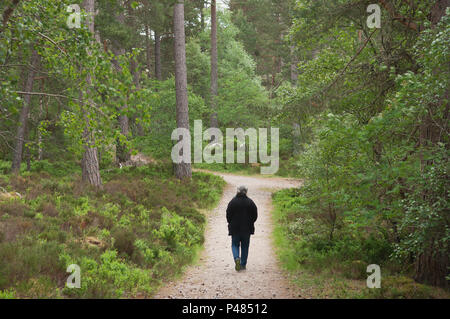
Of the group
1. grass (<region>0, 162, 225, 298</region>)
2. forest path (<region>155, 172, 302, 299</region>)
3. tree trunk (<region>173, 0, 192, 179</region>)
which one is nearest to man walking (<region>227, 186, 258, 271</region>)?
forest path (<region>155, 172, 302, 299</region>)

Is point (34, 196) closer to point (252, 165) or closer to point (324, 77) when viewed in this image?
point (324, 77)

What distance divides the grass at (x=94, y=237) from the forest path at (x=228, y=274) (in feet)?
1.20

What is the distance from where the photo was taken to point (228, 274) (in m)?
7.48

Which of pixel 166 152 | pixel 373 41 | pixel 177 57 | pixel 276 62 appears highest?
pixel 276 62

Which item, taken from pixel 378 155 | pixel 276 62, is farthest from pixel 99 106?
pixel 276 62

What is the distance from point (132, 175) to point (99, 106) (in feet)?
35.2

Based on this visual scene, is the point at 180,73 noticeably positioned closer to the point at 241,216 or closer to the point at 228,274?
the point at 241,216

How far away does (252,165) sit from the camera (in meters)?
25.1

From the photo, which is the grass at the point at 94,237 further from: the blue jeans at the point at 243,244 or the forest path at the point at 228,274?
the blue jeans at the point at 243,244

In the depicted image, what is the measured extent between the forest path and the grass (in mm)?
364

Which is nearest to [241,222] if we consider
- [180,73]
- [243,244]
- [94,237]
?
[243,244]


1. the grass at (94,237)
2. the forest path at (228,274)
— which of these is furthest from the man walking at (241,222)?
the grass at (94,237)

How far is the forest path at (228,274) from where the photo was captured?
636cm
